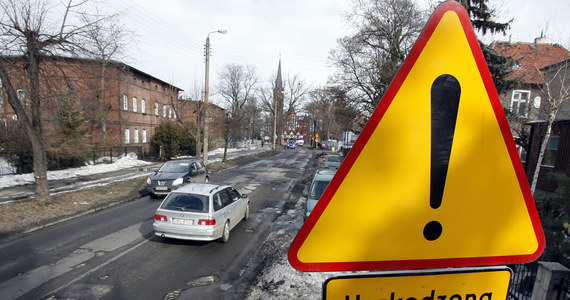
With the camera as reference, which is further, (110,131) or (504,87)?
(110,131)

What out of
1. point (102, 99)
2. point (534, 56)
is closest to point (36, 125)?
point (102, 99)

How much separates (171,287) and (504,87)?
1644cm

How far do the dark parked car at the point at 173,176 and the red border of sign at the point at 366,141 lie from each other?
1276cm

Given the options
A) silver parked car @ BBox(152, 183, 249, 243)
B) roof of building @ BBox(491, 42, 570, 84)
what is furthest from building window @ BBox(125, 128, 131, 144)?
roof of building @ BBox(491, 42, 570, 84)

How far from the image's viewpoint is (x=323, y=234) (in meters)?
1.38

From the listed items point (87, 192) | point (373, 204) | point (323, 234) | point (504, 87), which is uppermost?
point (504, 87)

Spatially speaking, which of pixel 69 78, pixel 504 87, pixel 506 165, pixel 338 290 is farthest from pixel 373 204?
pixel 504 87

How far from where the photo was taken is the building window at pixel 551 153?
Answer: 42.2 ft

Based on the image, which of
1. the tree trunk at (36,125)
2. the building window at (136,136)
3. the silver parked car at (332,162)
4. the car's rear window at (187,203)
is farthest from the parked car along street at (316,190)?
the building window at (136,136)

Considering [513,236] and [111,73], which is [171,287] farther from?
[111,73]

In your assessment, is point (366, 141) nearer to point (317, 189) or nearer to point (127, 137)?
point (317, 189)

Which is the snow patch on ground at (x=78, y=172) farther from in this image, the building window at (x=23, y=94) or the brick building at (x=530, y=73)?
the brick building at (x=530, y=73)

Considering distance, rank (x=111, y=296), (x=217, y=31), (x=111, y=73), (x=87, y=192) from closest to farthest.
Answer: (x=111, y=296)
(x=87, y=192)
(x=217, y=31)
(x=111, y=73)

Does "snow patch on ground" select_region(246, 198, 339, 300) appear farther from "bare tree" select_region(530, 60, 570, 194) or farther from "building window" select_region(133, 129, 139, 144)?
"building window" select_region(133, 129, 139, 144)
